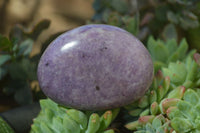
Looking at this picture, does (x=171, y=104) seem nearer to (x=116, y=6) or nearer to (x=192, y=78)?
(x=192, y=78)

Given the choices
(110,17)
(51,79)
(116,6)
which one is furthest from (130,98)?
(116,6)

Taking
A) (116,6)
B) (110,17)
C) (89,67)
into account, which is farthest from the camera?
(116,6)

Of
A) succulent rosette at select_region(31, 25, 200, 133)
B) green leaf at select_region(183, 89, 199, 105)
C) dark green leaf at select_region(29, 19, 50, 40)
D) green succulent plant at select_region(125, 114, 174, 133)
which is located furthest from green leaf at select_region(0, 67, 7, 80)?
green leaf at select_region(183, 89, 199, 105)

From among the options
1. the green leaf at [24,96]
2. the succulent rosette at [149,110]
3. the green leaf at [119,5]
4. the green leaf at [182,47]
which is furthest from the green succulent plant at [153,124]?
the green leaf at [119,5]

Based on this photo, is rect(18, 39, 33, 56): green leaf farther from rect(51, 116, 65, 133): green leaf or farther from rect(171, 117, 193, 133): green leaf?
rect(171, 117, 193, 133): green leaf

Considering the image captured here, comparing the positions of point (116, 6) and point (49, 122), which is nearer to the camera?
point (49, 122)

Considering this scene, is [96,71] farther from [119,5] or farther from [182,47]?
[119,5]

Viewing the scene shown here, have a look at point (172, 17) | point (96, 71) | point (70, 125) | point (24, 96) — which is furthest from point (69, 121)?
point (172, 17)
